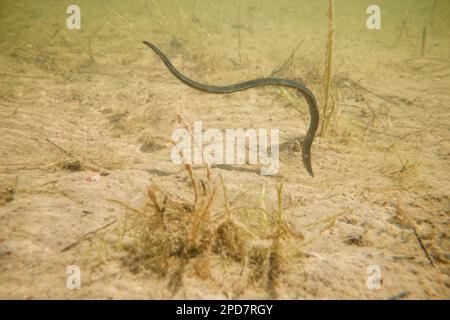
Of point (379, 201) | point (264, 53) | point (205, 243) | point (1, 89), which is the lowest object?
point (205, 243)

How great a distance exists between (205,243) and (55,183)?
1456 millimetres

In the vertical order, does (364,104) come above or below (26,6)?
below

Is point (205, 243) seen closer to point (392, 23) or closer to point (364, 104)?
point (364, 104)

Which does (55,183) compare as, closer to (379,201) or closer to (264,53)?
(379,201)

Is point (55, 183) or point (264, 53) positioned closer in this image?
point (55, 183)

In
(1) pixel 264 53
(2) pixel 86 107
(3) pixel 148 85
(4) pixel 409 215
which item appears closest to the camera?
(4) pixel 409 215

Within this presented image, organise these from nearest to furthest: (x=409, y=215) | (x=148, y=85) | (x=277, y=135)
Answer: (x=409, y=215) < (x=277, y=135) < (x=148, y=85)

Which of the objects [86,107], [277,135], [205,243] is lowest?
[205,243]

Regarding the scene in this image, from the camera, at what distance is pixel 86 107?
4.11 m

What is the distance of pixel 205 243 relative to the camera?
1.70 meters
